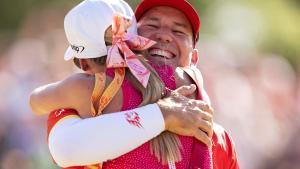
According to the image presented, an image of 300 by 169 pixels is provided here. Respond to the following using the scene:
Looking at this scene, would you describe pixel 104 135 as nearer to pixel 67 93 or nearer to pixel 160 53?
pixel 67 93

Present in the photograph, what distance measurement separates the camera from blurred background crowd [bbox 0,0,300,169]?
26.1 ft

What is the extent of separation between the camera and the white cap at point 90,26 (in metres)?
3.46

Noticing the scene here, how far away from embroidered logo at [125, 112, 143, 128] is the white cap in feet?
1.03

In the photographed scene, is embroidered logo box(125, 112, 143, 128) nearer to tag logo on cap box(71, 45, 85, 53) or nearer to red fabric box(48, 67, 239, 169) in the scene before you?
red fabric box(48, 67, 239, 169)

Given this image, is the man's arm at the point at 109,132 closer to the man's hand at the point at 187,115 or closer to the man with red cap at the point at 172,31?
the man's hand at the point at 187,115

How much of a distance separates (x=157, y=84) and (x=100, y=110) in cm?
22

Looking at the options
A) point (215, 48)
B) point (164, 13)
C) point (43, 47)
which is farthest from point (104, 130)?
point (215, 48)

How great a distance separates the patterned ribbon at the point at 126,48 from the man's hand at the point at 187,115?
123 mm

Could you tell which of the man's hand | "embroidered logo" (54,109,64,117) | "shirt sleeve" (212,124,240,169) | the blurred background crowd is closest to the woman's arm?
"embroidered logo" (54,109,64,117)

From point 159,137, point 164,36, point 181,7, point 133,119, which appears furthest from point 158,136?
point 181,7

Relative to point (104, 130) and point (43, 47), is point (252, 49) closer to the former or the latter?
point (43, 47)

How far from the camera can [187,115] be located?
336 centimetres

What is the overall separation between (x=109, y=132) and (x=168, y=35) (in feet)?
1.81

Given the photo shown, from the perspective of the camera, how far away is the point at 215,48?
31.8ft
